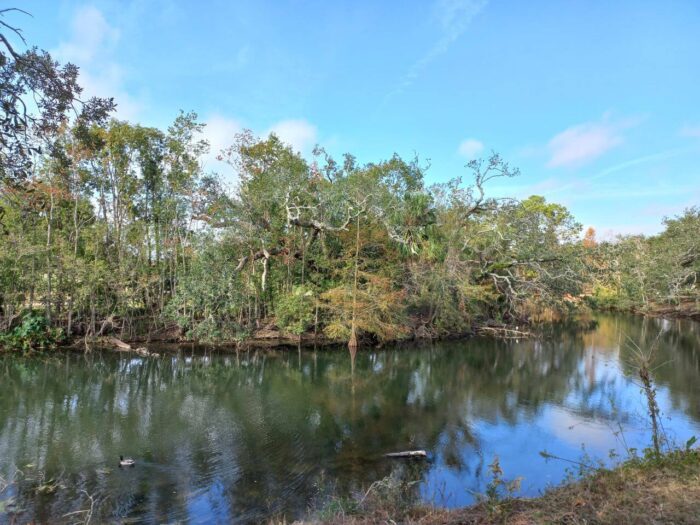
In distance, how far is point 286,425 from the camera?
1073cm

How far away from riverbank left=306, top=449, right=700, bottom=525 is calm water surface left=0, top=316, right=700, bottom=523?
2028 millimetres

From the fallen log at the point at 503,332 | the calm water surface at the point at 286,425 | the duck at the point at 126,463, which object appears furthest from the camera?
the fallen log at the point at 503,332

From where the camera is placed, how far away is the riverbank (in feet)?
13.5

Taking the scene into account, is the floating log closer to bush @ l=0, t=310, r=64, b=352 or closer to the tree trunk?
the tree trunk

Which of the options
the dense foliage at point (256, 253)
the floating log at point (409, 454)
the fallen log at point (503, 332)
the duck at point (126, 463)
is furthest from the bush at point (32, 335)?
the fallen log at point (503, 332)

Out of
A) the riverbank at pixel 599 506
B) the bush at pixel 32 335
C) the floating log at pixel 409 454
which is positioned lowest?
the floating log at pixel 409 454

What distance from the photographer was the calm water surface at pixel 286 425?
23.5 feet

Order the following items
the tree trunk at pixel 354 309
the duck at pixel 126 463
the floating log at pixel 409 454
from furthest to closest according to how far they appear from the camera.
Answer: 1. the tree trunk at pixel 354 309
2. the floating log at pixel 409 454
3. the duck at pixel 126 463

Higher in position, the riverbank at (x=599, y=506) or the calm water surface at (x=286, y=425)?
the riverbank at (x=599, y=506)

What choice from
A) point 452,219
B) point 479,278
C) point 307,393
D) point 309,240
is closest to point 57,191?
point 309,240

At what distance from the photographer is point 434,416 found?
1154 cm

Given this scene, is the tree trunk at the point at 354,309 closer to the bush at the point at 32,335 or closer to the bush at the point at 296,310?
the bush at the point at 296,310

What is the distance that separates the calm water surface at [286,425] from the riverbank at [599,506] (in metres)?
2.03

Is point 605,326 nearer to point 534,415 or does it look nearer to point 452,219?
point 452,219
